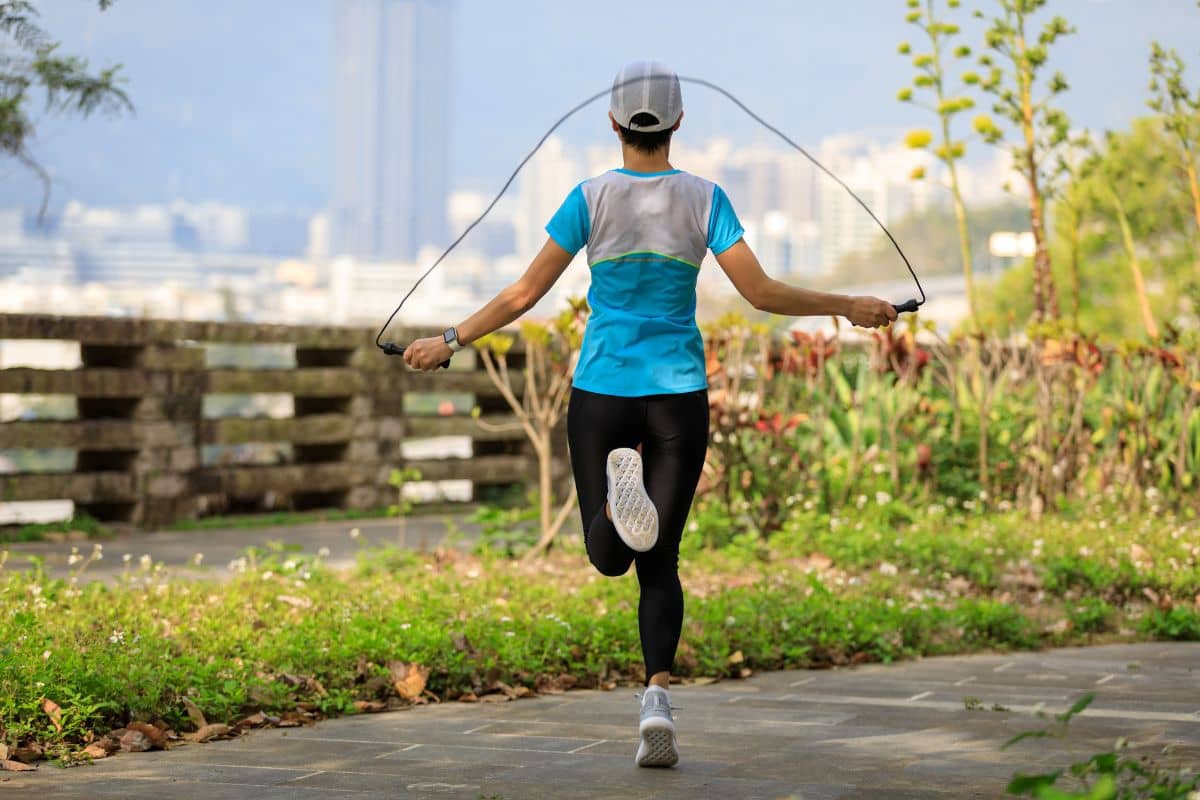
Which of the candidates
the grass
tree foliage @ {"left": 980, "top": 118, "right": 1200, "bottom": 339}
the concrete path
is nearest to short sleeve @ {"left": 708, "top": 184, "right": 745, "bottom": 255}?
the grass

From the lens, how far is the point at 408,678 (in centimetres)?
482

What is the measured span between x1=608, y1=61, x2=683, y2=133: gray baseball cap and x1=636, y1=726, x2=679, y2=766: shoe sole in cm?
144

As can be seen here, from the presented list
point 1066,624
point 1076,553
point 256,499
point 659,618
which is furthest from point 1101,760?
point 256,499

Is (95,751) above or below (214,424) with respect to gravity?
below

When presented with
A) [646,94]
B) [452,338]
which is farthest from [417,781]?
[646,94]

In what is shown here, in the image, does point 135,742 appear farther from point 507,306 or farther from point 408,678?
point 507,306

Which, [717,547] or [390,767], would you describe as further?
[717,547]

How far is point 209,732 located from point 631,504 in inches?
51.5

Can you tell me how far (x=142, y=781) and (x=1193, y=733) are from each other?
8.34ft

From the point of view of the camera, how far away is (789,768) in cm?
369

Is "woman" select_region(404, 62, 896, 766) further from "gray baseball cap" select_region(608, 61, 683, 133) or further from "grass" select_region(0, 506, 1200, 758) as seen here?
"grass" select_region(0, 506, 1200, 758)

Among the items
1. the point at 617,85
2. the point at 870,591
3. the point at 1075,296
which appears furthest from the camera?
the point at 1075,296

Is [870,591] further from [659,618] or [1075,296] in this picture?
[1075,296]

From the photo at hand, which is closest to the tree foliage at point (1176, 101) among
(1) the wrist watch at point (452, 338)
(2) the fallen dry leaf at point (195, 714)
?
(1) the wrist watch at point (452, 338)
